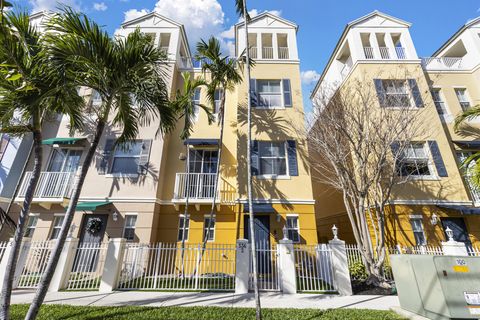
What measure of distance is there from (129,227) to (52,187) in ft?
13.3

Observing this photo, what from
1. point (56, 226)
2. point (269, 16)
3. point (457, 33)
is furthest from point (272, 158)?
point (457, 33)

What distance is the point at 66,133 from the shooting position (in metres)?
11.3

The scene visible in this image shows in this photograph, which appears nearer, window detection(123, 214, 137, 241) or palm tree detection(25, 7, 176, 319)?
palm tree detection(25, 7, 176, 319)

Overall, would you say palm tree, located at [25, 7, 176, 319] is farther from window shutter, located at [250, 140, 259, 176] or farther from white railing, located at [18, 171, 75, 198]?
white railing, located at [18, 171, 75, 198]

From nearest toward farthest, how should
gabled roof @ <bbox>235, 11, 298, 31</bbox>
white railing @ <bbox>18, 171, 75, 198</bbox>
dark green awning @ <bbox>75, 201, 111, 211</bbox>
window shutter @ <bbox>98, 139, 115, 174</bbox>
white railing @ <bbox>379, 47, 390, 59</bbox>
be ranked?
dark green awning @ <bbox>75, 201, 111, 211</bbox>
white railing @ <bbox>18, 171, 75, 198</bbox>
window shutter @ <bbox>98, 139, 115, 174</bbox>
white railing @ <bbox>379, 47, 390, 59</bbox>
gabled roof @ <bbox>235, 11, 298, 31</bbox>

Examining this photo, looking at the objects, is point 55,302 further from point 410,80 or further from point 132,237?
point 410,80

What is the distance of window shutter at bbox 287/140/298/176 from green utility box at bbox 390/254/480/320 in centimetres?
627

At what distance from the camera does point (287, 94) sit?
39.9 feet

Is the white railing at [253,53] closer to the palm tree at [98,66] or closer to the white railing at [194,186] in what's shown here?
the white railing at [194,186]

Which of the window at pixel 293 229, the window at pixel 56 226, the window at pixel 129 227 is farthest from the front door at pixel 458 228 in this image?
the window at pixel 56 226

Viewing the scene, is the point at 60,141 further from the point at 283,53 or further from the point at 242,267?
the point at 283,53

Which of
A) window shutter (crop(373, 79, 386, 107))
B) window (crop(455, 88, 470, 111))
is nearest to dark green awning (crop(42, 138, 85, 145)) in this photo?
window shutter (crop(373, 79, 386, 107))

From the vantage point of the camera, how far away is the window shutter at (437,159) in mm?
10562

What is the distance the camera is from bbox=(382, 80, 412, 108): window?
10016 millimetres
